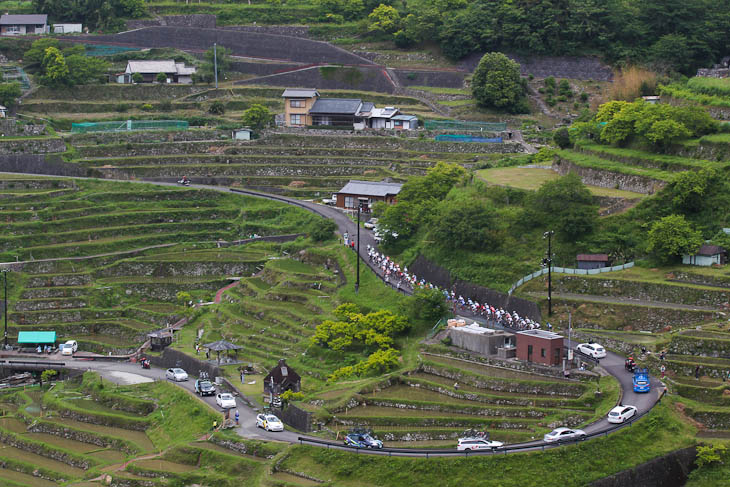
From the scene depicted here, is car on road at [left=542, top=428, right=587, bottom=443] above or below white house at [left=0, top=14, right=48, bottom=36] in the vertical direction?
below

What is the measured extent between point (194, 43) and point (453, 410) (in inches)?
2837

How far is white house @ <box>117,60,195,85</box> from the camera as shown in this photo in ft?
369

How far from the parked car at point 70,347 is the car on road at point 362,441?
27489 millimetres

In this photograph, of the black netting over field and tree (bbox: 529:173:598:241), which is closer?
tree (bbox: 529:173:598:241)

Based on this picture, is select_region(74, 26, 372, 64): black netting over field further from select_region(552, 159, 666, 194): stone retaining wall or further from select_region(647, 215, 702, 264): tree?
select_region(647, 215, 702, 264): tree

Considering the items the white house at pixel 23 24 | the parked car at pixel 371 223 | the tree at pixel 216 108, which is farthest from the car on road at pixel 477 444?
the white house at pixel 23 24

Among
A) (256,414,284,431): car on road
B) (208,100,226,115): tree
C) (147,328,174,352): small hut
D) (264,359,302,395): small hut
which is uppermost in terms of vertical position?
(208,100,226,115): tree

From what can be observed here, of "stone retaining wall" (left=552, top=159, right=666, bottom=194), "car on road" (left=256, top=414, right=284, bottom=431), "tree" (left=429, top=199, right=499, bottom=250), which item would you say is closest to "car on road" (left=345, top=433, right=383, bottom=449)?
"car on road" (left=256, top=414, right=284, bottom=431)

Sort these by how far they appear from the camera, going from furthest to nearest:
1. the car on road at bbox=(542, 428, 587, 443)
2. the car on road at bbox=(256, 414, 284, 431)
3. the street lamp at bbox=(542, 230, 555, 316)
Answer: the street lamp at bbox=(542, 230, 555, 316) < the car on road at bbox=(256, 414, 284, 431) < the car on road at bbox=(542, 428, 587, 443)

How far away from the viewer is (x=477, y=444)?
52.7 meters

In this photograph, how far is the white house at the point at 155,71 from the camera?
4433 inches

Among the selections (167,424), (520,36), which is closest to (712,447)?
(167,424)

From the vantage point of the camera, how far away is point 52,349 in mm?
77062

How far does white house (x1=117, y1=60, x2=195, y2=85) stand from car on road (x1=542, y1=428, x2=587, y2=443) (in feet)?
227
